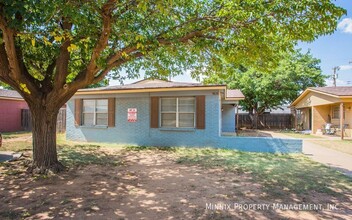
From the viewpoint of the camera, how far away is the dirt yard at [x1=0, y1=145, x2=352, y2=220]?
13.1 feet

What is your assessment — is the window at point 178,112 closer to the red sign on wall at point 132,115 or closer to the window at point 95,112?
the red sign on wall at point 132,115

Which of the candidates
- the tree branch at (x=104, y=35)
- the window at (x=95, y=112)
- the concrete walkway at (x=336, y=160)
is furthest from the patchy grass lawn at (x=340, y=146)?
the window at (x=95, y=112)

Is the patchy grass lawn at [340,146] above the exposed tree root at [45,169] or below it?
below

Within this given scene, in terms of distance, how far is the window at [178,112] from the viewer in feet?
37.3

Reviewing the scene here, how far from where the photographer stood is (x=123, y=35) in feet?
20.0

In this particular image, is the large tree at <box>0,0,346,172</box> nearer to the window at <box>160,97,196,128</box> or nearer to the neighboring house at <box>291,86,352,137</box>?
the window at <box>160,97,196,128</box>

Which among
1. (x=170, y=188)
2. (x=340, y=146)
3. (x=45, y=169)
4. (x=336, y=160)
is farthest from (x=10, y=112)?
(x=340, y=146)

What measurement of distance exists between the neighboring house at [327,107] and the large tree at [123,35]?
11.9 meters

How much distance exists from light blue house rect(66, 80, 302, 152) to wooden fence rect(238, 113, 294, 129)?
14.4m

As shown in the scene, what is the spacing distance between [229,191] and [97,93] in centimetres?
948

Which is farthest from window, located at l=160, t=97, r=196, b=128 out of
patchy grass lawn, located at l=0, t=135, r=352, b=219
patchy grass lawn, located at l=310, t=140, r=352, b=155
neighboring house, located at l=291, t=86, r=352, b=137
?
neighboring house, located at l=291, t=86, r=352, b=137

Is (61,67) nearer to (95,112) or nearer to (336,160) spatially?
(95,112)

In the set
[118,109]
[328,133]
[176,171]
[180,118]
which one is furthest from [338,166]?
[328,133]

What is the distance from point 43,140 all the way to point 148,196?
3610 millimetres
